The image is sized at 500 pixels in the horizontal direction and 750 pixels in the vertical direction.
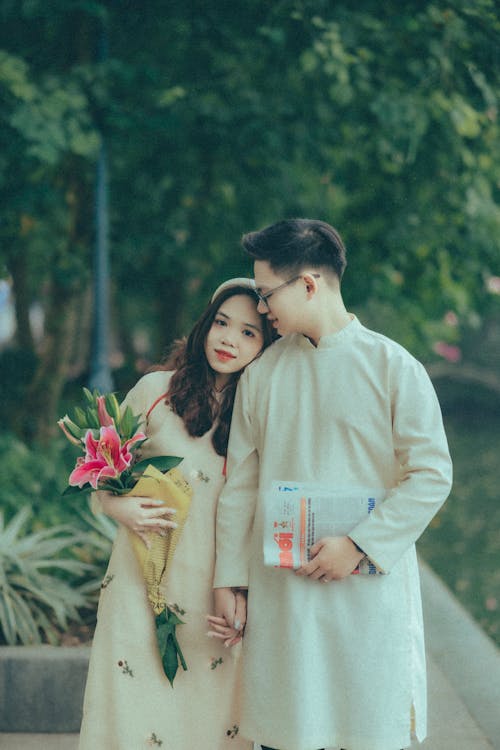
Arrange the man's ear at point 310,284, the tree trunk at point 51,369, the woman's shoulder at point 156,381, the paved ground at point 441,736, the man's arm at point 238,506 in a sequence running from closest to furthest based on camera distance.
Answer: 1. the man's ear at point 310,284
2. the man's arm at point 238,506
3. the woman's shoulder at point 156,381
4. the paved ground at point 441,736
5. the tree trunk at point 51,369

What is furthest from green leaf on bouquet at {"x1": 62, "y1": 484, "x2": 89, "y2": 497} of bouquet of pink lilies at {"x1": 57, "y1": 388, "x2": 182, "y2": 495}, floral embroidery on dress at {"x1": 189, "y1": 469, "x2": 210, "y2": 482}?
floral embroidery on dress at {"x1": 189, "y1": 469, "x2": 210, "y2": 482}

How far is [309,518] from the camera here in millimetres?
2723

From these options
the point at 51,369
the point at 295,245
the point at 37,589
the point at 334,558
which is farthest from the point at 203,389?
the point at 51,369

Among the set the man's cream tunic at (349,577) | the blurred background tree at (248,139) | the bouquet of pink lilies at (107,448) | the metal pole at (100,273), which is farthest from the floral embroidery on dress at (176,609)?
the metal pole at (100,273)

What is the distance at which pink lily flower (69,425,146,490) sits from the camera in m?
2.92

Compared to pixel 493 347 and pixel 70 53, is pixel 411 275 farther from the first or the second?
pixel 493 347

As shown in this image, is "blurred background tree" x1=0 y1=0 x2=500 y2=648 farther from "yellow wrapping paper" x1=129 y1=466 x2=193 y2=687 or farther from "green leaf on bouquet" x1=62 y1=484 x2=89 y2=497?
"yellow wrapping paper" x1=129 y1=466 x2=193 y2=687

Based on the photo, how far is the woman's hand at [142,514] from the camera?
296cm

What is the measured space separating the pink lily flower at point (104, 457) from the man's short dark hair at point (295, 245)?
62 centimetres

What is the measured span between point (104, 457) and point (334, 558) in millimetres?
716

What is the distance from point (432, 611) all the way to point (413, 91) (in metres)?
3.25

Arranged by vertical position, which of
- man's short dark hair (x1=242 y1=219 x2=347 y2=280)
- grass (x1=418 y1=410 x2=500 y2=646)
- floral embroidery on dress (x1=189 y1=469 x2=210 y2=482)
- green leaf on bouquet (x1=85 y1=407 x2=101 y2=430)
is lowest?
grass (x1=418 y1=410 x2=500 y2=646)

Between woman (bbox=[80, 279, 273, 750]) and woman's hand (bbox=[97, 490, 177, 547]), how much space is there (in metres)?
0.06

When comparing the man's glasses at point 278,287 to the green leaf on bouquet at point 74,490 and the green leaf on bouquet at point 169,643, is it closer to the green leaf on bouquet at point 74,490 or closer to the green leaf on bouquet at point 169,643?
the green leaf on bouquet at point 74,490
